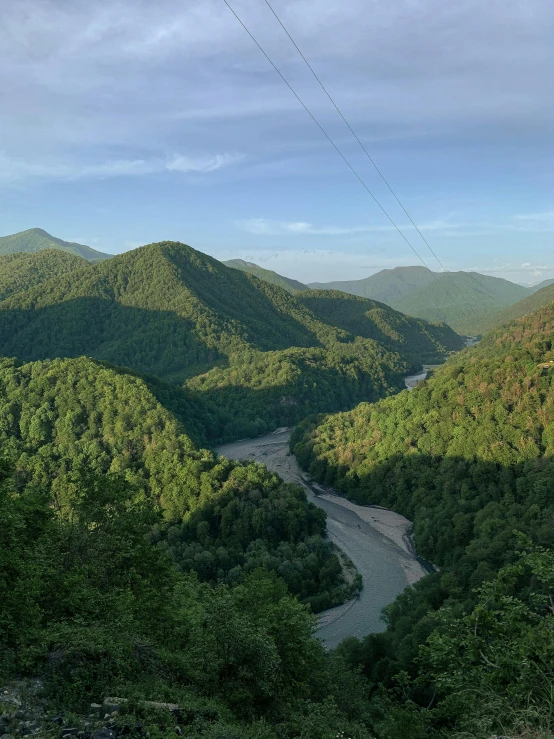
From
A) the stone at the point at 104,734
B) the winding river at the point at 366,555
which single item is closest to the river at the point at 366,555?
the winding river at the point at 366,555

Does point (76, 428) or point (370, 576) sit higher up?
point (76, 428)

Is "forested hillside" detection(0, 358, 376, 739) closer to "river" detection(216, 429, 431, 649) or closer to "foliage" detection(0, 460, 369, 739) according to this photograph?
"foliage" detection(0, 460, 369, 739)

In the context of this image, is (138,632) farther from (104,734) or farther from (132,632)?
(104,734)

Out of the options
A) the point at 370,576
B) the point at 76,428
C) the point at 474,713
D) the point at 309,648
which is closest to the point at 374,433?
the point at 370,576

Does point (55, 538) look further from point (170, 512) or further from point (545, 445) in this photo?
point (545, 445)

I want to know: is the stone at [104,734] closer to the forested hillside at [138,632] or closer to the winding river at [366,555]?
the forested hillside at [138,632]

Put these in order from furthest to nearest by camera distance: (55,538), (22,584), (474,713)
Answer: (55,538) → (22,584) → (474,713)

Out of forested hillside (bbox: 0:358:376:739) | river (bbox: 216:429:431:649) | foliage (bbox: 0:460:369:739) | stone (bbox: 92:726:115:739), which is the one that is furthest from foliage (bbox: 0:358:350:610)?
stone (bbox: 92:726:115:739)
